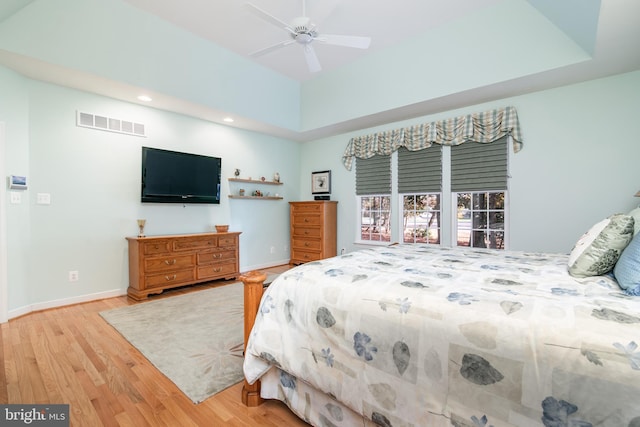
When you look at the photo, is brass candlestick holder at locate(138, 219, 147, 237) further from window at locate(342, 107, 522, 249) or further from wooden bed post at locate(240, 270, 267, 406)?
window at locate(342, 107, 522, 249)

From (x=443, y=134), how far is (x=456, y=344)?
367 centimetres

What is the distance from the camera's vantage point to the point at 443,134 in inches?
160

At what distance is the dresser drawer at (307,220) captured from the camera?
514 cm

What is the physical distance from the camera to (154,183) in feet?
12.7

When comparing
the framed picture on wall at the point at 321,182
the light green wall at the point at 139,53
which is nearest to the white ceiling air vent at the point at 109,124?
the light green wall at the point at 139,53

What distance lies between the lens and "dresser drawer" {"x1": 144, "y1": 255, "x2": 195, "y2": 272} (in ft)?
11.8

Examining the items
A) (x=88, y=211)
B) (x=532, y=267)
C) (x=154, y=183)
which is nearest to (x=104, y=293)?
(x=88, y=211)

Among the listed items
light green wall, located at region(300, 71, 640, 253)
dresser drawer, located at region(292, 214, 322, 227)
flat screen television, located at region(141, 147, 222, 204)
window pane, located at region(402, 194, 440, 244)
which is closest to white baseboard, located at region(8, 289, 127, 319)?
flat screen television, located at region(141, 147, 222, 204)

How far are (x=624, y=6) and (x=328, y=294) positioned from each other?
112 inches

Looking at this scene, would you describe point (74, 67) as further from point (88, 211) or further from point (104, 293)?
point (104, 293)

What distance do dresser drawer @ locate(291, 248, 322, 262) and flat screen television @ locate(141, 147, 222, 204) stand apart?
1.73 meters

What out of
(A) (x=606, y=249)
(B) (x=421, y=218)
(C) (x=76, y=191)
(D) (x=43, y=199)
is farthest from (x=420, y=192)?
(D) (x=43, y=199)

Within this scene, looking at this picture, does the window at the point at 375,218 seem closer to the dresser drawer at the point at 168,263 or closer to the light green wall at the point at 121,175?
the light green wall at the point at 121,175

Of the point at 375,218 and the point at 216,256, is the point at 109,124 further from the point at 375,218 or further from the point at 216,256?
the point at 375,218
